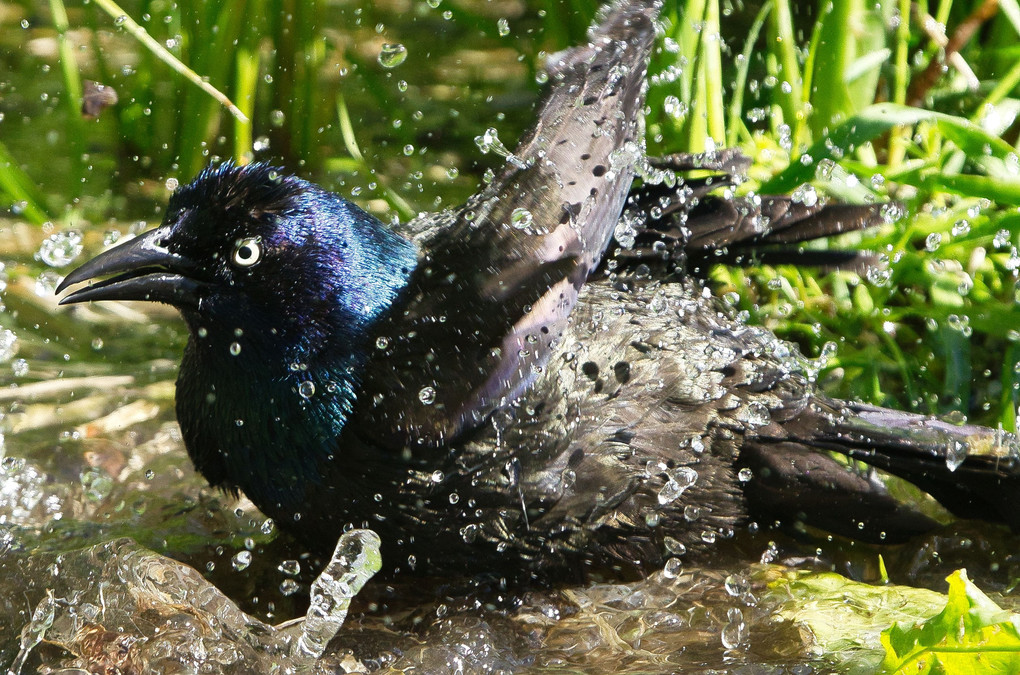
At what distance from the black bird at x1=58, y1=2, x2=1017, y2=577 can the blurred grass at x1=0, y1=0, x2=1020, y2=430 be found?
1.82ft

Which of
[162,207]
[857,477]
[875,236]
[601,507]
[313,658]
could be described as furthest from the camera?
[162,207]

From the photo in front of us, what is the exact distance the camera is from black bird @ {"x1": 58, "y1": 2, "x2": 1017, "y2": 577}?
2732 millimetres

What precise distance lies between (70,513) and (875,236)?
8.40 ft

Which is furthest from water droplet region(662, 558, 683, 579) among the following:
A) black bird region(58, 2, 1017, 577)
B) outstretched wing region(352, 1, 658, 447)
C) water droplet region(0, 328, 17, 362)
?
water droplet region(0, 328, 17, 362)

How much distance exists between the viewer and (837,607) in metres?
2.81

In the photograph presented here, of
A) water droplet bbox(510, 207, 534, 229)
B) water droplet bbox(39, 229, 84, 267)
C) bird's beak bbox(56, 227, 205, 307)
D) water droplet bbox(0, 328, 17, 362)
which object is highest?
water droplet bbox(510, 207, 534, 229)

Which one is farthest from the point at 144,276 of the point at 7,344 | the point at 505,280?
the point at 7,344

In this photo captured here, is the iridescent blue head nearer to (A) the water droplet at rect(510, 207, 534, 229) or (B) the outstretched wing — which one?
(B) the outstretched wing

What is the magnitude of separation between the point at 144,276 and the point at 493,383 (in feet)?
2.78

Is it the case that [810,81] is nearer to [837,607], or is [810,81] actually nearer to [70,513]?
[837,607]

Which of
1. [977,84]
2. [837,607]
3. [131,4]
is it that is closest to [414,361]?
[837,607]

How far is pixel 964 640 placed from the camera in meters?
2.15

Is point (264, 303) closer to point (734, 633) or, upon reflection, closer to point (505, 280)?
point (505, 280)

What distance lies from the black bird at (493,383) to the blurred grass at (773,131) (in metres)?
0.56
